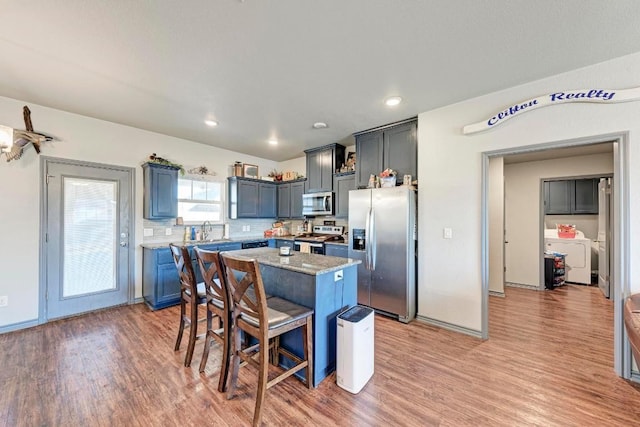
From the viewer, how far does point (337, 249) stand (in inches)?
165

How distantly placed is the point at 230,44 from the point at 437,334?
11.8 ft

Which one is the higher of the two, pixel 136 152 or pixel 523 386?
pixel 136 152

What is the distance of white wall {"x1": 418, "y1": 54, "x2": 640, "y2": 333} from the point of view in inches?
86.6

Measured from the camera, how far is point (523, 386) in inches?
81.4

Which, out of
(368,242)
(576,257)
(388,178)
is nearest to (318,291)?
(368,242)

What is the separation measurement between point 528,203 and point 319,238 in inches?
169

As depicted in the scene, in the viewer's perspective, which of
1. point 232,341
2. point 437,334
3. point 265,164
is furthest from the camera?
point 265,164

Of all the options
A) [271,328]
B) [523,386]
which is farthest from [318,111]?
[523,386]

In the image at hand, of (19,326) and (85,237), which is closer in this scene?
(19,326)

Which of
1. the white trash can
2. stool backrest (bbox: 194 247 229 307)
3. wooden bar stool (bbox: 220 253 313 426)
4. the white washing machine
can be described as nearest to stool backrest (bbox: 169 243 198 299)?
stool backrest (bbox: 194 247 229 307)

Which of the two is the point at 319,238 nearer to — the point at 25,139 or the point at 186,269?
the point at 186,269

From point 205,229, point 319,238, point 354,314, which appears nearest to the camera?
point 354,314

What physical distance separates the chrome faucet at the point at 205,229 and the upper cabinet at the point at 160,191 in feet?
1.96

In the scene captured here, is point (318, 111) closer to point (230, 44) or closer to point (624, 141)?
point (230, 44)
